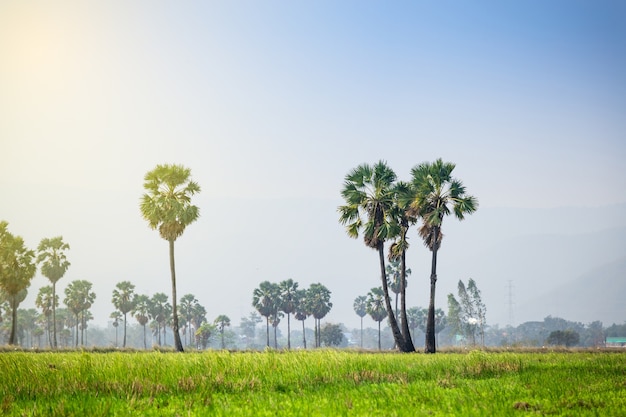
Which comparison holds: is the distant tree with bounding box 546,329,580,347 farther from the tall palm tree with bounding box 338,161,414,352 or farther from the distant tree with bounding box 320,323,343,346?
the tall palm tree with bounding box 338,161,414,352

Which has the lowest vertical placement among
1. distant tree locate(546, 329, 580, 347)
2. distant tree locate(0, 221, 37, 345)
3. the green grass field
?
distant tree locate(546, 329, 580, 347)

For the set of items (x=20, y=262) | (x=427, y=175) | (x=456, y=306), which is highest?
(x=427, y=175)

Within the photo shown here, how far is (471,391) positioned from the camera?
14.6 meters

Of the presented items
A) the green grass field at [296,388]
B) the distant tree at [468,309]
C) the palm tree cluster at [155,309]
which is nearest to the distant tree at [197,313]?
the palm tree cluster at [155,309]

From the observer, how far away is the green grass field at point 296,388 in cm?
1222

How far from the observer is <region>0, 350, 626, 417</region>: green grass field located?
40.1 feet

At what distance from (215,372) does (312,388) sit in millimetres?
3469

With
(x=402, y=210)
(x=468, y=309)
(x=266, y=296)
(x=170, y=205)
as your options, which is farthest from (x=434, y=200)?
(x=468, y=309)

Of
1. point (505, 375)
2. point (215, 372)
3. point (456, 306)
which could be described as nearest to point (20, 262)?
point (215, 372)

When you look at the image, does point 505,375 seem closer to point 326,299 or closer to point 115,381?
point 115,381

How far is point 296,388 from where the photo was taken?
1565cm

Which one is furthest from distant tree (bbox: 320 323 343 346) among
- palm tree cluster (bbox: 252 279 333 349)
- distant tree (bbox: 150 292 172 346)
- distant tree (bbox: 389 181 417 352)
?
distant tree (bbox: 389 181 417 352)

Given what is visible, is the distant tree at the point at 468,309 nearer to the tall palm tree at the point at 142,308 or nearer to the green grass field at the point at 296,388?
the tall palm tree at the point at 142,308

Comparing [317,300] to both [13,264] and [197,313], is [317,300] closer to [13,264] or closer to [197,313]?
[197,313]
